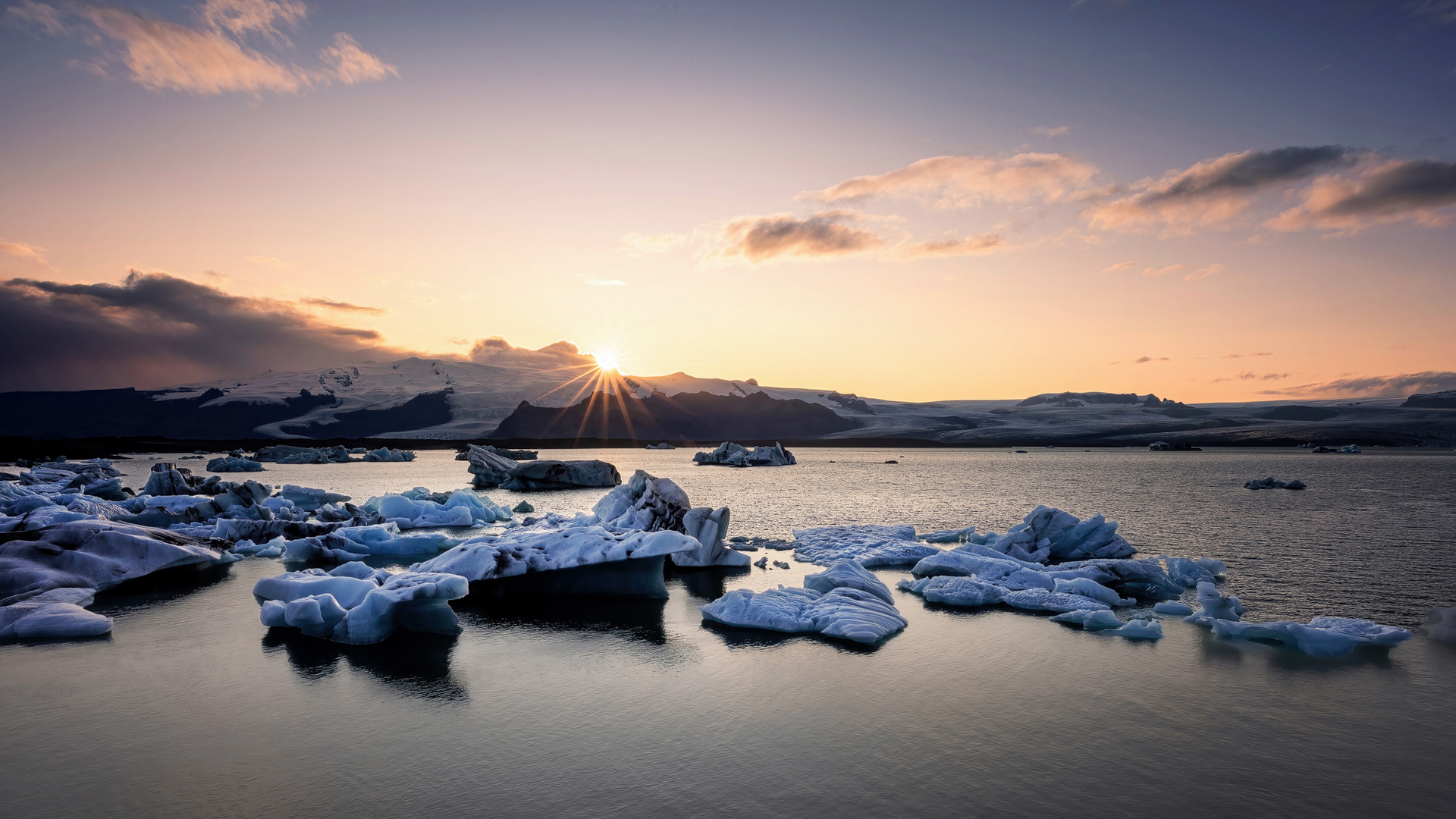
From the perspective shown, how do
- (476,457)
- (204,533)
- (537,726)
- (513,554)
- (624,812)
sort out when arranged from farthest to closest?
1. (476,457)
2. (204,533)
3. (513,554)
4. (537,726)
5. (624,812)

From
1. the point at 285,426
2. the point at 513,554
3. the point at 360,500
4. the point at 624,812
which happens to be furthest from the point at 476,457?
the point at 285,426

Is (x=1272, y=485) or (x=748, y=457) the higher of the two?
(x=748, y=457)

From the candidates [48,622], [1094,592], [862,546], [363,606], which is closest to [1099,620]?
[1094,592]

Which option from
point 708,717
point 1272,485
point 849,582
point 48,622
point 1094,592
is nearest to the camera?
point 708,717

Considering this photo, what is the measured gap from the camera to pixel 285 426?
140 meters

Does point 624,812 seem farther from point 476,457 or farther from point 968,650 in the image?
point 476,457

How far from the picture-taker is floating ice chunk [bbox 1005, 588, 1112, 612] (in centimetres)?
1176

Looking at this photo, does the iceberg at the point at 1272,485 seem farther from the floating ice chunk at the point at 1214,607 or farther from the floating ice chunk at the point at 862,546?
the floating ice chunk at the point at 1214,607

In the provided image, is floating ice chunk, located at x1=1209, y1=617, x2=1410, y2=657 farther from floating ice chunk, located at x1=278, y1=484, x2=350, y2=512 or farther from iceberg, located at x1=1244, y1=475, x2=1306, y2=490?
iceberg, located at x1=1244, y1=475, x2=1306, y2=490

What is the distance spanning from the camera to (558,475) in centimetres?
4156

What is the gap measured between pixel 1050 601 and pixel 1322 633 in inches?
143

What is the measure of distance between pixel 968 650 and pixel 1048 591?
394 centimetres

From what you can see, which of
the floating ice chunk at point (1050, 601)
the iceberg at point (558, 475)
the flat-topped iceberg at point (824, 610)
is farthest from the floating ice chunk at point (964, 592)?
the iceberg at point (558, 475)

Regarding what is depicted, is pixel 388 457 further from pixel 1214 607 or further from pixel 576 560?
pixel 1214 607
